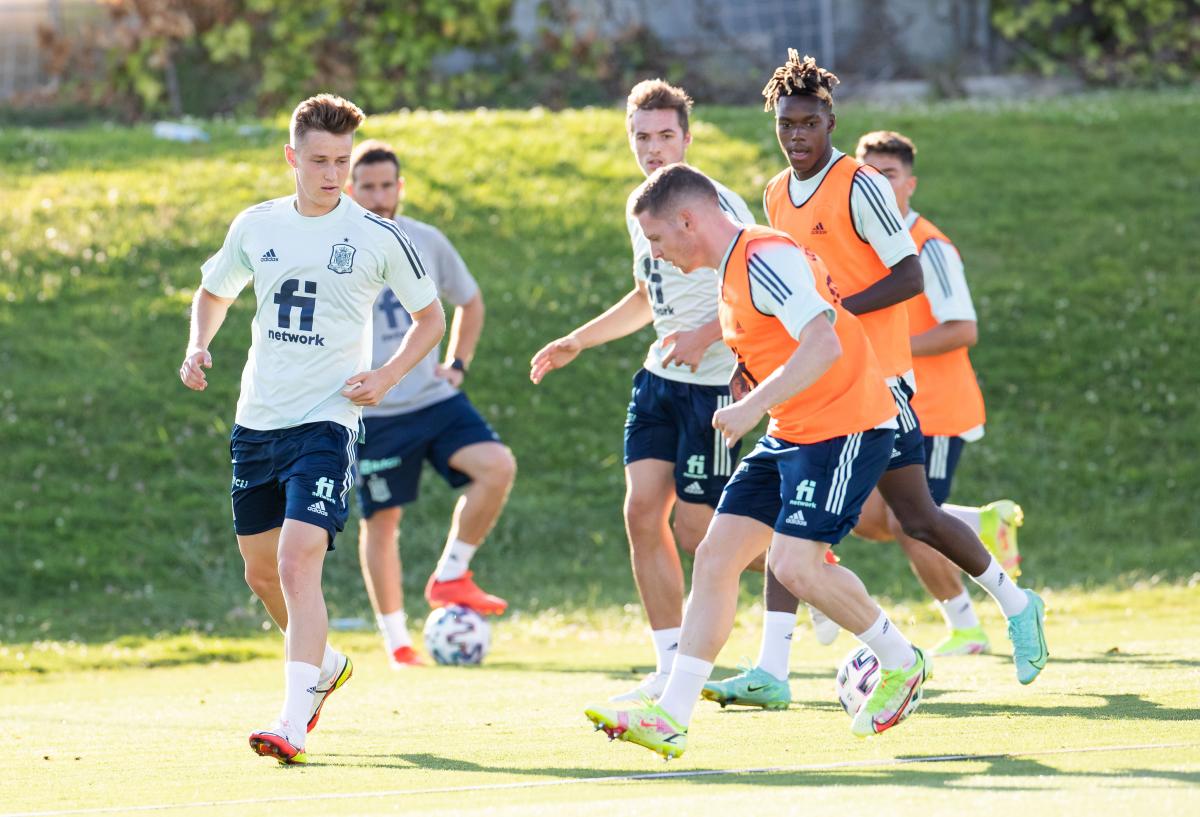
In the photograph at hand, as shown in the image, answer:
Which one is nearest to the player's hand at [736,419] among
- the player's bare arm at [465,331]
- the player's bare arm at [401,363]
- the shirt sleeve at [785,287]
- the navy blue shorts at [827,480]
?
the shirt sleeve at [785,287]

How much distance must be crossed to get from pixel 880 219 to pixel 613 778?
2464mm

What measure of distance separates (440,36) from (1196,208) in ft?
30.9

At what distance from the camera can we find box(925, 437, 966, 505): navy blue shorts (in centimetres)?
829

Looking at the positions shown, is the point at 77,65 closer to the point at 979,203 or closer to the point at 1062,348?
the point at 979,203

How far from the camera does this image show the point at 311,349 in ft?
20.5

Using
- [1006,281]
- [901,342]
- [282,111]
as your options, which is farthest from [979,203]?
[901,342]

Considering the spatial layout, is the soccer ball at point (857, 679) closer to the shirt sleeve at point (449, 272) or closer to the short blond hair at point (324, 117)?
the short blond hair at point (324, 117)

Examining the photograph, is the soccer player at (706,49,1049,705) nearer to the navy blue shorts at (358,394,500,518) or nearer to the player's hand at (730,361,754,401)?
the player's hand at (730,361,754,401)

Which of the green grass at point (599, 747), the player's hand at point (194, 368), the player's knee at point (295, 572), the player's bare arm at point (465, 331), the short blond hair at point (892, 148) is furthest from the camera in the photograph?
the player's bare arm at point (465, 331)

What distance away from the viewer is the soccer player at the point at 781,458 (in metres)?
5.37

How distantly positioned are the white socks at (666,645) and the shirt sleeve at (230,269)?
2.28 m

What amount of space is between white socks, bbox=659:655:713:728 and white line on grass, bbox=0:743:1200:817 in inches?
10.3

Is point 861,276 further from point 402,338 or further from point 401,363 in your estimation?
point 402,338

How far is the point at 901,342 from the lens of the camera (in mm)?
6723
